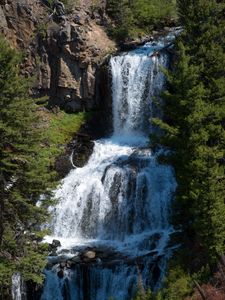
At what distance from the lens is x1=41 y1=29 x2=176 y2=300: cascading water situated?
88.1ft

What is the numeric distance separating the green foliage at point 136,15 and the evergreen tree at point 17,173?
790 inches

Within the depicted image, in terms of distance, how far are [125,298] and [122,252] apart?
311 centimetres

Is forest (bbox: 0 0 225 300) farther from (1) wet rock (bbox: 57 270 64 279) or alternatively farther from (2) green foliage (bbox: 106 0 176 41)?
(2) green foliage (bbox: 106 0 176 41)

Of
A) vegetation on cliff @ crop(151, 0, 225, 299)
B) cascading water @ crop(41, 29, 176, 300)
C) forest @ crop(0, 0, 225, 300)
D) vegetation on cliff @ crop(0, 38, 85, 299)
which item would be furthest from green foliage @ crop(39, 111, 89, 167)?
vegetation on cliff @ crop(151, 0, 225, 299)

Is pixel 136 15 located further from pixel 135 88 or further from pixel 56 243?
pixel 56 243

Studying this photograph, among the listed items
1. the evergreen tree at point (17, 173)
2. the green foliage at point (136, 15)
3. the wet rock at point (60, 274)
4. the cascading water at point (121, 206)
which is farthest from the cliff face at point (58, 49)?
the wet rock at point (60, 274)

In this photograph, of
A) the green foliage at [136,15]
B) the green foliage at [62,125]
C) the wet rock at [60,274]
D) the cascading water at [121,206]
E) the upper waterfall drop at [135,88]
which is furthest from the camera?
the green foliage at [136,15]

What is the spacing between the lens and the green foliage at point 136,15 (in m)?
43.0

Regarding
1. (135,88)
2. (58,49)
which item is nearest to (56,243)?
(135,88)

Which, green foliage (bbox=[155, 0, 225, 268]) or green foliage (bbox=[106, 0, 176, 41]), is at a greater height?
green foliage (bbox=[106, 0, 176, 41])

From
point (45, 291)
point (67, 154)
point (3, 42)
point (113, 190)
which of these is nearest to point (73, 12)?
point (67, 154)

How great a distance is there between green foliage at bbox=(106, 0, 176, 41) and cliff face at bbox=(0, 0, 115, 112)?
72.2 inches

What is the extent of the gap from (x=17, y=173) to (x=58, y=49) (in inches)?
752

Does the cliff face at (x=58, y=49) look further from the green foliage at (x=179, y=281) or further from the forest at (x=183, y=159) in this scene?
the green foliage at (x=179, y=281)
